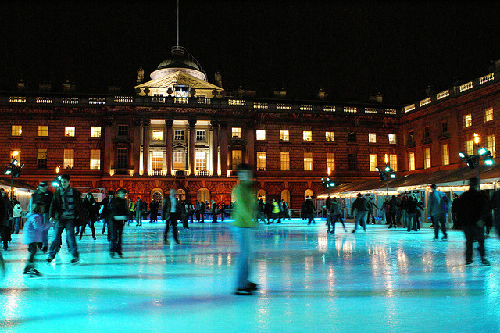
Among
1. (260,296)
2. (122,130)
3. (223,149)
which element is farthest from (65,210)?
(122,130)

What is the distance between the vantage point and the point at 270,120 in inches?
2311

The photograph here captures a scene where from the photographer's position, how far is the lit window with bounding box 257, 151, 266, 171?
57.7 m

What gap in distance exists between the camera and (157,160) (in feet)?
187

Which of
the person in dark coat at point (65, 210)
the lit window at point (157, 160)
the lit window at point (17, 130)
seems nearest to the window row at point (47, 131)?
the lit window at point (17, 130)

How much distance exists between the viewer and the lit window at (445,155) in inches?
Result: 1969

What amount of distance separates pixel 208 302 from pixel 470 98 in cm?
4581

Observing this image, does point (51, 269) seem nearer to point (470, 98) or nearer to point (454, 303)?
point (454, 303)

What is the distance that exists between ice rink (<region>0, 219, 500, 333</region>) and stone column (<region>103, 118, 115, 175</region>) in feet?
147

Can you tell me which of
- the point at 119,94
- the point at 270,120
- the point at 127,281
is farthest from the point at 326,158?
the point at 127,281

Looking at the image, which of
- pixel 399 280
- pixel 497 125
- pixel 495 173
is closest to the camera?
pixel 399 280

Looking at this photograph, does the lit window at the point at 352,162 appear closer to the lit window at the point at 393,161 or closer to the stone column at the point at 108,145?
the lit window at the point at 393,161

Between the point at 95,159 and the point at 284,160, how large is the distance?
850 inches

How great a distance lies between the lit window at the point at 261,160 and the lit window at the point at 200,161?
6198 millimetres

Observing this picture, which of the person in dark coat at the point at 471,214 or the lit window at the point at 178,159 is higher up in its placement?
the lit window at the point at 178,159
